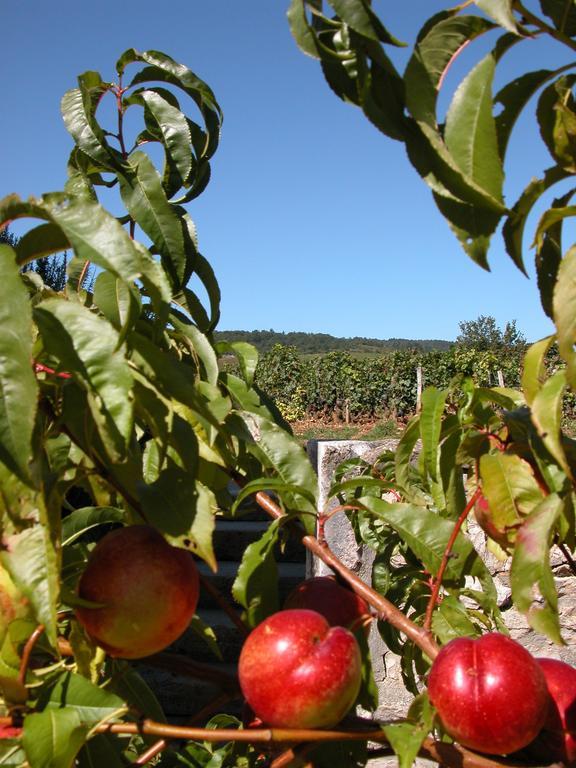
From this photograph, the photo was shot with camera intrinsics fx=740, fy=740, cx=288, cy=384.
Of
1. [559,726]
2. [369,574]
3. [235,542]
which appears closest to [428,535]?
[559,726]

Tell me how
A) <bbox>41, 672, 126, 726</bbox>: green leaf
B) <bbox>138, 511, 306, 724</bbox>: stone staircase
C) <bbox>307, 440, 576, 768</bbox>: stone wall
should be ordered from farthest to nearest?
<bbox>138, 511, 306, 724</bbox>: stone staircase < <bbox>307, 440, 576, 768</bbox>: stone wall < <bbox>41, 672, 126, 726</bbox>: green leaf

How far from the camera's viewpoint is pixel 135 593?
1.98 feet

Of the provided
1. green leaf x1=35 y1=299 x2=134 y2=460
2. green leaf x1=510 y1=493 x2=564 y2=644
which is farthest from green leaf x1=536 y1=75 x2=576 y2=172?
green leaf x1=35 y1=299 x2=134 y2=460

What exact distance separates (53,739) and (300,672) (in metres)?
0.20

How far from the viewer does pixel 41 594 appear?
552 mm

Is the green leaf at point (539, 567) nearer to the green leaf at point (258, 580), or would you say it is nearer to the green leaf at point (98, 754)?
the green leaf at point (258, 580)

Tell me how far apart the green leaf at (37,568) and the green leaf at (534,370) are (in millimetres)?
403

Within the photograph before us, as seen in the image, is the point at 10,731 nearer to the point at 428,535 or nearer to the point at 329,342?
the point at 428,535

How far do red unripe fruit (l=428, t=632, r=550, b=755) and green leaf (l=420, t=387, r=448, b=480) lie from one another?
28cm

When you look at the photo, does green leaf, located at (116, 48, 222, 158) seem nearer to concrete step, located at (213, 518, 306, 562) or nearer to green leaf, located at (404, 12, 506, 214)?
green leaf, located at (404, 12, 506, 214)

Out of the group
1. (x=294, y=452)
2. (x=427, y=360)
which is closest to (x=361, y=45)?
(x=294, y=452)

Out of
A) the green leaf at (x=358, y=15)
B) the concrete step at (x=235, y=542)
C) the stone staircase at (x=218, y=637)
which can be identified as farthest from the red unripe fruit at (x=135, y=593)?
the concrete step at (x=235, y=542)

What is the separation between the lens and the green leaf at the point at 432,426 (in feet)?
2.79

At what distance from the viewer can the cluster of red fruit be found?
56cm
